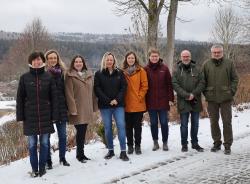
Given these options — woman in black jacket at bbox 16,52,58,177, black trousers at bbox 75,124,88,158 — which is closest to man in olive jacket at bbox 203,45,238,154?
black trousers at bbox 75,124,88,158

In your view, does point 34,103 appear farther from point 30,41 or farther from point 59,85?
point 30,41

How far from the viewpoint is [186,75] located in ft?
29.1

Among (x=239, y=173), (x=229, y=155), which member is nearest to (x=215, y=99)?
(x=229, y=155)

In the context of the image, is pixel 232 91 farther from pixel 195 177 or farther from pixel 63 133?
pixel 63 133

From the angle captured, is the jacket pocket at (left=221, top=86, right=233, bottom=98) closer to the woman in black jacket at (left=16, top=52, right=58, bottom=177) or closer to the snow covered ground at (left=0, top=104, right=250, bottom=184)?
the snow covered ground at (left=0, top=104, right=250, bottom=184)

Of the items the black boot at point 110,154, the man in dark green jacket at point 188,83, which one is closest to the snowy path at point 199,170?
the man in dark green jacket at point 188,83

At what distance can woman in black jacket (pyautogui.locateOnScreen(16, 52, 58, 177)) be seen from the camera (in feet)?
23.8

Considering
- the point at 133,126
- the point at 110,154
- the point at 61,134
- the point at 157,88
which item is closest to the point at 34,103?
the point at 61,134

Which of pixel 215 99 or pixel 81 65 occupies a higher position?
pixel 81 65

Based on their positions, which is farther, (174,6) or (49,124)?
(174,6)

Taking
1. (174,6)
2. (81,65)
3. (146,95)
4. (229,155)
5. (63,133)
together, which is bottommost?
(229,155)

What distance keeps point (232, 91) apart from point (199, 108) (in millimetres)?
742

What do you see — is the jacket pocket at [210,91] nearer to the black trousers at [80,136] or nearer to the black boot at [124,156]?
the black boot at [124,156]

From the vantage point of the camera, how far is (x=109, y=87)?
329 inches
